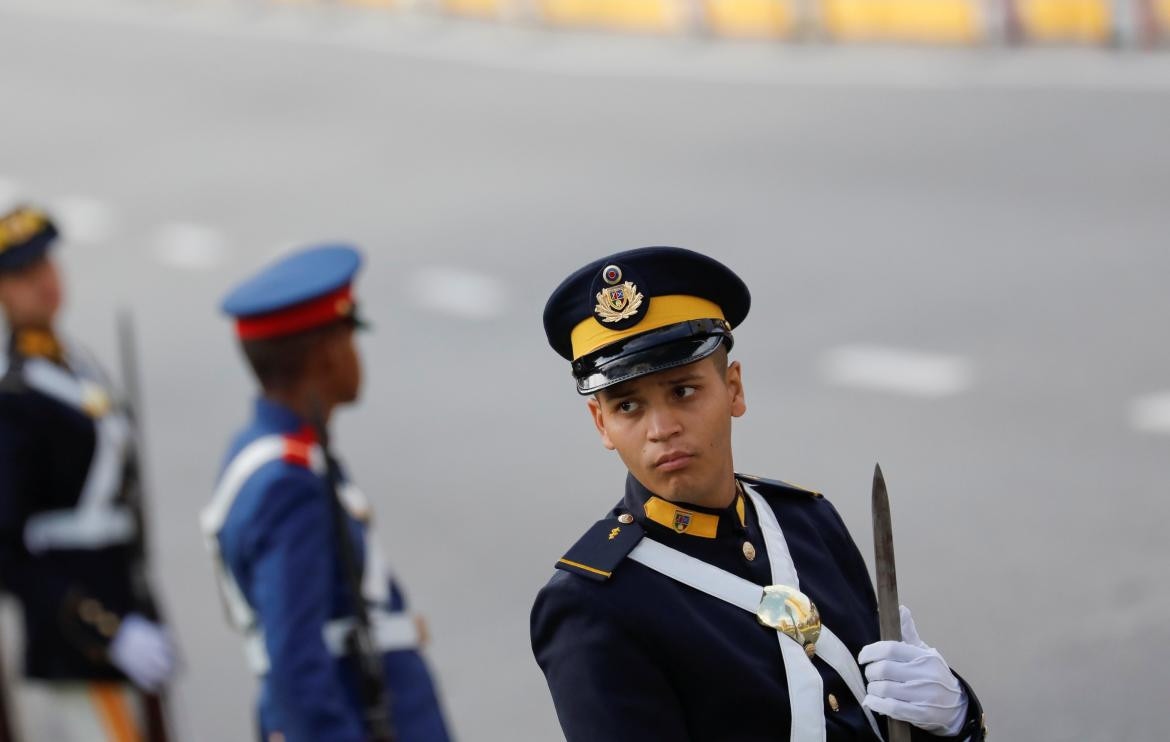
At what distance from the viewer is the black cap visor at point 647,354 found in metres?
3.26

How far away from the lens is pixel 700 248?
12.3 m

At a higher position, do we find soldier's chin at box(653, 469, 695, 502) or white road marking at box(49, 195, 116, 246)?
soldier's chin at box(653, 469, 695, 502)

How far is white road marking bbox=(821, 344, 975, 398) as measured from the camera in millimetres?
9711

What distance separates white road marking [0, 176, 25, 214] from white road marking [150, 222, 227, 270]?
2.15 meters

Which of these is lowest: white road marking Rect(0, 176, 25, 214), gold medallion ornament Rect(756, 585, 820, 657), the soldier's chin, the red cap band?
white road marking Rect(0, 176, 25, 214)

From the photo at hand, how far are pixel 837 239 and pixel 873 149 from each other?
6.60 feet

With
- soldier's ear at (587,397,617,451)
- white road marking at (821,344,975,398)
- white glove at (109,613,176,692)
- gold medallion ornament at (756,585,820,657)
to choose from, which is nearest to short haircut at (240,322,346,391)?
white glove at (109,613,176,692)

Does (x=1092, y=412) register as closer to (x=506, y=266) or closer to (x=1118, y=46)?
(x=506, y=266)

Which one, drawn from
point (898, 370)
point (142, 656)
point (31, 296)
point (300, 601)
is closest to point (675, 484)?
point (300, 601)

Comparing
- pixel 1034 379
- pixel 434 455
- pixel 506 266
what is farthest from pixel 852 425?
pixel 506 266

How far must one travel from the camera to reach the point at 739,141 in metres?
14.6

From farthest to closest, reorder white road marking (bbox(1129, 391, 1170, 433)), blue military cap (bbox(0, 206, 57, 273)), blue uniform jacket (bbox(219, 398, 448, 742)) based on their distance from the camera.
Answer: white road marking (bbox(1129, 391, 1170, 433)) → blue military cap (bbox(0, 206, 57, 273)) → blue uniform jacket (bbox(219, 398, 448, 742))

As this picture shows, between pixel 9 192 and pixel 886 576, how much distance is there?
49.5 feet

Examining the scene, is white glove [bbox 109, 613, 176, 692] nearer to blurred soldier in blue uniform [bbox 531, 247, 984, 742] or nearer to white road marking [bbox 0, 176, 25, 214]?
blurred soldier in blue uniform [bbox 531, 247, 984, 742]
